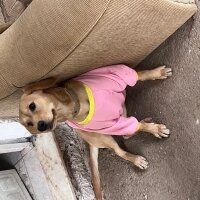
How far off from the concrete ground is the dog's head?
509 millimetres

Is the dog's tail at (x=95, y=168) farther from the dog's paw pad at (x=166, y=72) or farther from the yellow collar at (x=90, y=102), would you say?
the dog's paw pad at (x=166, y=72)

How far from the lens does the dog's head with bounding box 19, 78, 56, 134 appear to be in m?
1.90

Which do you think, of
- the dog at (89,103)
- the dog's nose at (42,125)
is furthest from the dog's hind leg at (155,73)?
the dog's nose at (42,125)

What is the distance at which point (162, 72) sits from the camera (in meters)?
2.04

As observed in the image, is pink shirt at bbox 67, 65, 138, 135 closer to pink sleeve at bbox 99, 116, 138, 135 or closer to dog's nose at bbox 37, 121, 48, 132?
pink sleeve at bbox 99, 116, 138, 135

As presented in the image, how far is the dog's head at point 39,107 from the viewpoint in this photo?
190 cm

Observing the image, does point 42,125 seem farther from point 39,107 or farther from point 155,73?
point 155,73

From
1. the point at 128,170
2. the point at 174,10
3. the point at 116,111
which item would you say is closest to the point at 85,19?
the point at 174,10

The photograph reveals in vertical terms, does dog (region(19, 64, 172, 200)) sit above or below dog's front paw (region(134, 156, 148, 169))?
above

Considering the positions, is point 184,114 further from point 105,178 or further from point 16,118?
point 16,118

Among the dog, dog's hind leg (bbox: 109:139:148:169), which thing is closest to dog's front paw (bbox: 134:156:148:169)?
dog's hind leg (bbox: 109:139:148:169)

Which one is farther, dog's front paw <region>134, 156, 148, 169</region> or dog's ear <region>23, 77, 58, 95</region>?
dog's front paw <region>134, 156, 148, 169</region>

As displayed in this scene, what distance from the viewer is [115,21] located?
1.69 metres

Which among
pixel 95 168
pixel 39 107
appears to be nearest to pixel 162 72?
pixel 39 107
